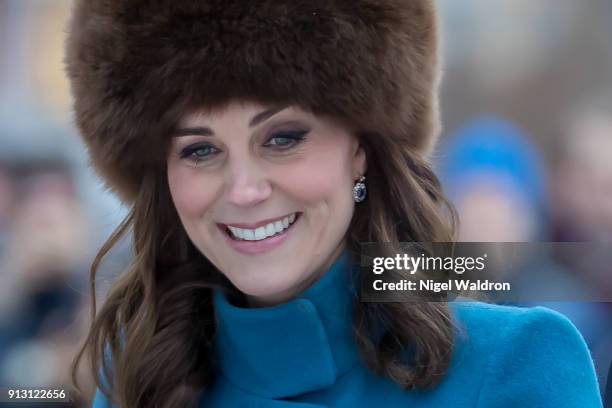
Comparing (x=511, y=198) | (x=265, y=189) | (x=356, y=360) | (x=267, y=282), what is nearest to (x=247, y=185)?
(x=265, y=189)

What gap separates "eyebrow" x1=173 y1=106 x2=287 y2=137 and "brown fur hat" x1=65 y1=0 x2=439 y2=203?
0.04ft

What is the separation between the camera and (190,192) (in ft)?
3.43

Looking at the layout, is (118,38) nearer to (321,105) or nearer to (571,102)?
(321,105)

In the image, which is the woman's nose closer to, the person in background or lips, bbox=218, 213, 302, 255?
lips, bbox=218, 213, 302, 255

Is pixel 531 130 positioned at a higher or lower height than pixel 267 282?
higher

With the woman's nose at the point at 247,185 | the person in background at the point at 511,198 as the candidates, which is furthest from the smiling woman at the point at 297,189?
the person in background at the point at 511,198

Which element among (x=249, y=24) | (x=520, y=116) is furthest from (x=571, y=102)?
(x=249, y=24)

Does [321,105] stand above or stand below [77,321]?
above

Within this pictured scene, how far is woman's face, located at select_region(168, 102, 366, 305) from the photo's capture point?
1.00 metres

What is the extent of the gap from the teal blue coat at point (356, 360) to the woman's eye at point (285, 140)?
18cm

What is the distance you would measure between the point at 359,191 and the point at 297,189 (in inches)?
4.9

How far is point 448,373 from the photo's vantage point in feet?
3.27

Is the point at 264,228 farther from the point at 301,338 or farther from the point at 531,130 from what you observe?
the point at 531,130

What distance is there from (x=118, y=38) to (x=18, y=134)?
0.67m
